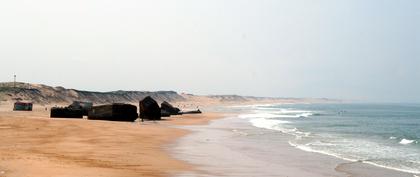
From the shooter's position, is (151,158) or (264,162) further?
(264,162)

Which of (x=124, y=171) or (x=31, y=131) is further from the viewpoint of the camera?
(x=31, y=131)

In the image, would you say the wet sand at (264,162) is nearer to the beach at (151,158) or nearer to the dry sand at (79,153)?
the beach at (151,158)

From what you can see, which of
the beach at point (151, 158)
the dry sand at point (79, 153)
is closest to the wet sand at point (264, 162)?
the beach at point (151, 158)

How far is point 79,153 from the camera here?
21312mm

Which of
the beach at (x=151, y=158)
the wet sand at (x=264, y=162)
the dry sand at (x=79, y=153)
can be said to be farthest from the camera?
the wet sand at (x=264, y=162)

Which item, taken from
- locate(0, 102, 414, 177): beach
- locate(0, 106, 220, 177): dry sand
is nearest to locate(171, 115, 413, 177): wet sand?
locate(0, 102, 414, 177): beach

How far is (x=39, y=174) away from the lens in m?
14.8

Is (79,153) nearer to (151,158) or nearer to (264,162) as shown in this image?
(151,158)

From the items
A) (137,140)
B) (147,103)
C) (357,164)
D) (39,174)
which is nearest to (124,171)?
(39,174)

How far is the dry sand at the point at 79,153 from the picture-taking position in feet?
52.6

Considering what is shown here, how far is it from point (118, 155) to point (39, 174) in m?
6.55

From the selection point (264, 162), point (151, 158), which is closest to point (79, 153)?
point (151, 158)

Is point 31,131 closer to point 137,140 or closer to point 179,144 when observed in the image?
point 137,140

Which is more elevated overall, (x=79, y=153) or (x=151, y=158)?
(x=79, y=153)
